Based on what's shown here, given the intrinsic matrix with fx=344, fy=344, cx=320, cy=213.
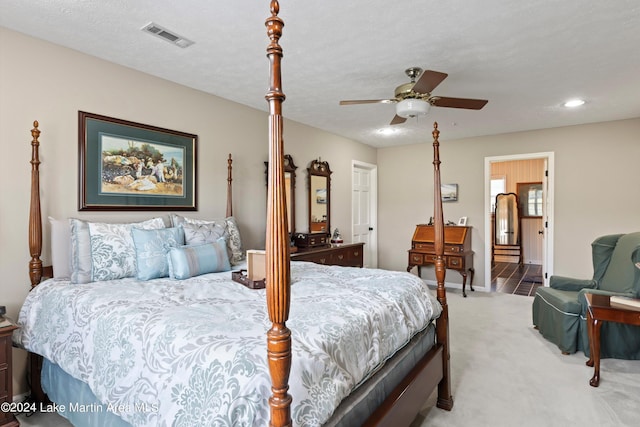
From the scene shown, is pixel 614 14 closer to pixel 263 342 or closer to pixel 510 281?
pixel 263 342

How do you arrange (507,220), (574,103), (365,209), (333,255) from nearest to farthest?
(574,103) → (333,255) → (365,209) → (507,220)

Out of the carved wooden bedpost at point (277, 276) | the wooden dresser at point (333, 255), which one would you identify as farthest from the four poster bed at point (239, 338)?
the wooden dresser at point (333, 255)

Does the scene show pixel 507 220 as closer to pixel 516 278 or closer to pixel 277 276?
pixel 516 278

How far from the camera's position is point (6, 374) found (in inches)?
74.4

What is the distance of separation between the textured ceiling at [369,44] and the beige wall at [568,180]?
1.06 m

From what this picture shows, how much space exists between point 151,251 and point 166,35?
150 centimetres

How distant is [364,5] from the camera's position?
2029 millimetres

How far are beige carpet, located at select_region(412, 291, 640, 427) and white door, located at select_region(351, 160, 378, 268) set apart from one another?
2688mm

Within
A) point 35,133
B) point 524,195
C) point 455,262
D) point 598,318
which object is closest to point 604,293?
point 598,318

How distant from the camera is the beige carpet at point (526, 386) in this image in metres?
2.19

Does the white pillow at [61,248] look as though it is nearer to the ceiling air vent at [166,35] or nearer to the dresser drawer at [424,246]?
the ceiling air vent at [166,35]

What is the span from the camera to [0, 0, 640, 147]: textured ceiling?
2061 mm

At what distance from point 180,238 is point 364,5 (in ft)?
6.71

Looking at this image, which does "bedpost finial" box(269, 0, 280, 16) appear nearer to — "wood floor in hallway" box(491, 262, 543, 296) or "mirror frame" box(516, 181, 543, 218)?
"wood floor in hallway" box(491, 262, 543, 296)
